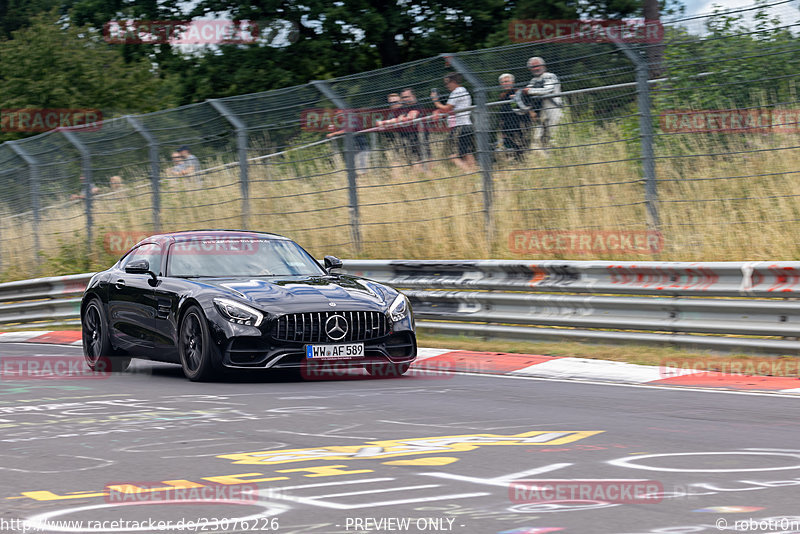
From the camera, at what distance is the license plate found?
9.94 meters

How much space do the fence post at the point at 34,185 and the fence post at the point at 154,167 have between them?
148 inches

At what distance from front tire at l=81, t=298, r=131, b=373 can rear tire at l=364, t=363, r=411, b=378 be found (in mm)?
Result: 2635

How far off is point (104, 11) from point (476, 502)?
35.6m

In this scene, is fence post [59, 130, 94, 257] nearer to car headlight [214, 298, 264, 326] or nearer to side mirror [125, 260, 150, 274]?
side mirror [125, 260, 150, 274]

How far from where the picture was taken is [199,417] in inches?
314

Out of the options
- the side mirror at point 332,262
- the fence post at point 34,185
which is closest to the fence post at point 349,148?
the side mirror at point 332,262

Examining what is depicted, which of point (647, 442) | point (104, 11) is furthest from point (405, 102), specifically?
point (104, 11)

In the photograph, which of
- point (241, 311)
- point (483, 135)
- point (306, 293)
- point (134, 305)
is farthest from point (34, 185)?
point (241, 311)

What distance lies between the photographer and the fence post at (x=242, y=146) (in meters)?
17.1

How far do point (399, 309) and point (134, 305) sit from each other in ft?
8.75

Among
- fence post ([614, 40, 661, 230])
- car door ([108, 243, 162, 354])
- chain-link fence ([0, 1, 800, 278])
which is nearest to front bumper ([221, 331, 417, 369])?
car door ([108, 243, 162, 354])

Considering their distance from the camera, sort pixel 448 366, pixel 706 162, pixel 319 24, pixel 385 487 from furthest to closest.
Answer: pixel 319 24 → pixel 706 162 → pixel 448 366 → pixel 385 487

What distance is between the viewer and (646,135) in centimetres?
1238

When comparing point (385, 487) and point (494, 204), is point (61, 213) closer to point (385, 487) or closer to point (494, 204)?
point (494, 204)
